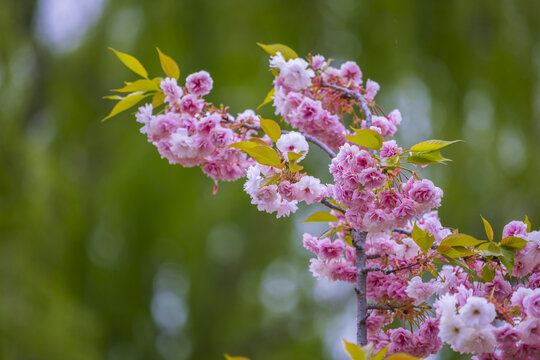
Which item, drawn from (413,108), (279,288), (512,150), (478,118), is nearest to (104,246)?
(279,288)

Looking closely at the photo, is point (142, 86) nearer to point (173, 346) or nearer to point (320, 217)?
point (320, 217)

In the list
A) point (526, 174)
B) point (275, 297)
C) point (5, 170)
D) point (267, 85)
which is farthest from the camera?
point (275, 297)

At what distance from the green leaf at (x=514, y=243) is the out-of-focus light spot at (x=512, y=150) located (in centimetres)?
191

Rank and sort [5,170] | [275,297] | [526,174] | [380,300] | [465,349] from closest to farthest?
[465,349], [380,300], [5,170], [526,174], [275,297]

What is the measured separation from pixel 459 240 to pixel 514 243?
6cm

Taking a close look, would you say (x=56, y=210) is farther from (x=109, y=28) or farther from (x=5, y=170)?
(x=109, y=28)

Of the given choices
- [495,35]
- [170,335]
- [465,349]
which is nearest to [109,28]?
[170,335]

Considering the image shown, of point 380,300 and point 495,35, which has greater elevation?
point 495,35

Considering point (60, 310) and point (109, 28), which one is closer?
point (60, 310)

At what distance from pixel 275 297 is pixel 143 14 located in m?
1.71

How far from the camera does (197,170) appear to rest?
107 inches

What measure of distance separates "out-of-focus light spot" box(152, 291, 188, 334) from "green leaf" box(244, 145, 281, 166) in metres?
2.37

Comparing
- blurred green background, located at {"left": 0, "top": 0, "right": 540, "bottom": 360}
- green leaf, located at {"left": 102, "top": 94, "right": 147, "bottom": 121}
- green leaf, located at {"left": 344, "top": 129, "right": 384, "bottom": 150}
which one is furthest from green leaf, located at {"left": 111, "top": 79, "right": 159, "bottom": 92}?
blurred green background, located at {"left": 0, "top": 0, "right": 540, "bottom": 360}

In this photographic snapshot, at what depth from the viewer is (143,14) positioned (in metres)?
2.79
